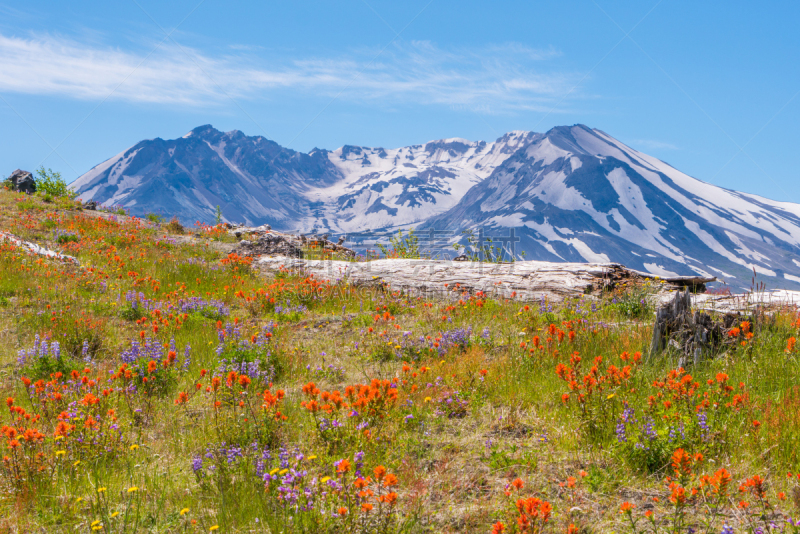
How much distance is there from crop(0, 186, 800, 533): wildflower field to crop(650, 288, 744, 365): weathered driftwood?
0.19 meters

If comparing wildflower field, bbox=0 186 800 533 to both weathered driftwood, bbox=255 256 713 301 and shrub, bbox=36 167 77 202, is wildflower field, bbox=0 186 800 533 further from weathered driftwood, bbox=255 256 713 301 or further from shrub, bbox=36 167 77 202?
shrub, bbox=36 167 77 202

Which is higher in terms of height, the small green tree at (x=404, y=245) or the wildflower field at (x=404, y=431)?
the small green tree at (x=404, y=245)

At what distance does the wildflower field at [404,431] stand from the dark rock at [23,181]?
24.4 metres

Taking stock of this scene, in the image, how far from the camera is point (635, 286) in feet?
29.4

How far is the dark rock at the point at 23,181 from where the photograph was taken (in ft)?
84.8

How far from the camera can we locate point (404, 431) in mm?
4230

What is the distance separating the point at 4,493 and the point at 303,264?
940cm

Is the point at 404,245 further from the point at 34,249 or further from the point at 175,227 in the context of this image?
the point at 34,249

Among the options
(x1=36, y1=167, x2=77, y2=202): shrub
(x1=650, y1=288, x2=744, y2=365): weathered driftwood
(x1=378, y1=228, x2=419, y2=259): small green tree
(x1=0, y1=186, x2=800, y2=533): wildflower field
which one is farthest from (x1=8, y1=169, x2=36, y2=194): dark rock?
(x1=650, y1=288, x2=744, y2=365): weathered driftwood

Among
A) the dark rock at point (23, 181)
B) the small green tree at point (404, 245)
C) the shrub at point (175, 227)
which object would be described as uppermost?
the dark rock at point (23, 181)

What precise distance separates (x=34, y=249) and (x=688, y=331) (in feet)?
47.8

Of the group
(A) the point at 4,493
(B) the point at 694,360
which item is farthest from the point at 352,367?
(B) the point at 694,360

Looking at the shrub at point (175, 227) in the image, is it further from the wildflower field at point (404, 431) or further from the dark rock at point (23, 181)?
the dark rock at point (23, 181)

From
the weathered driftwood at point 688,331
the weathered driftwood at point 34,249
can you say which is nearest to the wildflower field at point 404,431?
the weathered driftwood at point 688,331
